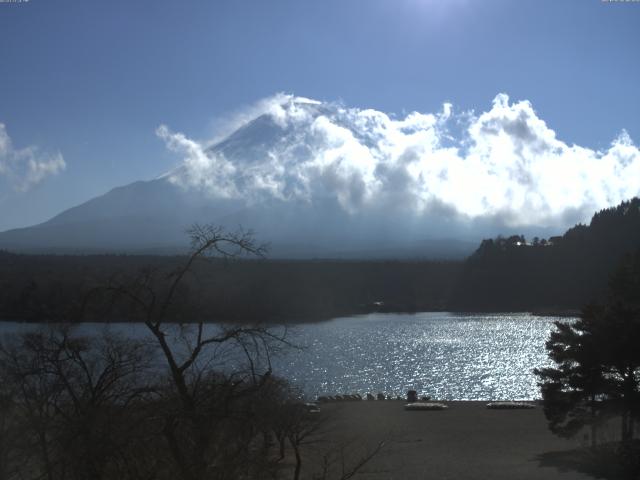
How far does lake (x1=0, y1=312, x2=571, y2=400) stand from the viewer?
80.4 ft

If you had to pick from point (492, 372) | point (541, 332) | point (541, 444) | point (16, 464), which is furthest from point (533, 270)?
point (16, 464)

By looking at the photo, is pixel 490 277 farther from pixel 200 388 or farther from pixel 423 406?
pixel 200 388

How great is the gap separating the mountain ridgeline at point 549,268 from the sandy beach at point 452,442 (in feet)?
124

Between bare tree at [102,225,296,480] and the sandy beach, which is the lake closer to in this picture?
the sandy beach

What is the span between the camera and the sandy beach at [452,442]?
11508 millimetres

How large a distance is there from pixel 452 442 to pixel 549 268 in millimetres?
49013

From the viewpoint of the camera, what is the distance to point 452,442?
1455 cm

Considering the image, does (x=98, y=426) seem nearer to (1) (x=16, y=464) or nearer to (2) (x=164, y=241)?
(1) (x=16, y=464)

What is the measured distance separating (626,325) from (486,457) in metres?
3.47

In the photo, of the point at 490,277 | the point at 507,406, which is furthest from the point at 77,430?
the point at 490,277

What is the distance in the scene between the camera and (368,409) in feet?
62.2

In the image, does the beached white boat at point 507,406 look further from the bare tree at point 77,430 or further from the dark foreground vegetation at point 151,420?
the bare tree at point 77,430

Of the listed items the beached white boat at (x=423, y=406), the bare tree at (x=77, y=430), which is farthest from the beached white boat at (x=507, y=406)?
the bare tree at (x=77, y=430)

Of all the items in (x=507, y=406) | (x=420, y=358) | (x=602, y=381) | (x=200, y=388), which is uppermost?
(x=200, y=388)
